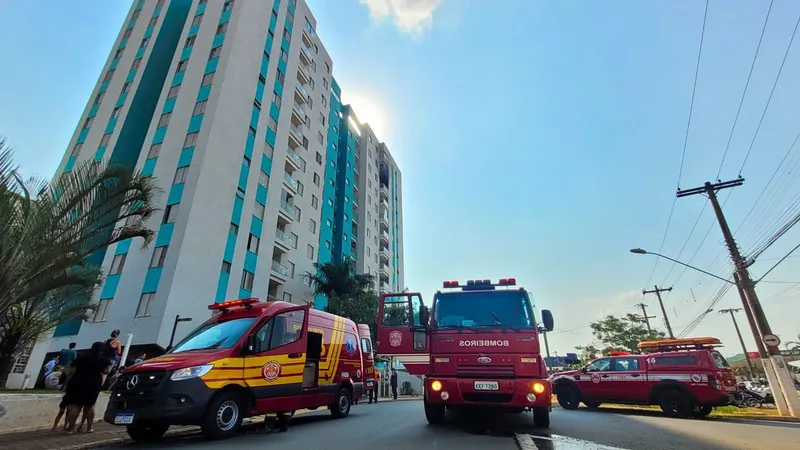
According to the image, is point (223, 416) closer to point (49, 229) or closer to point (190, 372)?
point (190, 372)

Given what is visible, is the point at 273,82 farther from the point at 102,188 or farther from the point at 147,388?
the point at 147,388

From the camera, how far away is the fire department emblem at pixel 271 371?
7121 mm

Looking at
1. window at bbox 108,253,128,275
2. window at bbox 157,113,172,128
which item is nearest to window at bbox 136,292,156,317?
window at bbox 108,253,128,275

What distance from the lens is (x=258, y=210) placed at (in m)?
25.9

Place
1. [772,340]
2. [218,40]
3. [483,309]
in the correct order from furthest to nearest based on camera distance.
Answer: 1. [218,40]
2. [772,340]
3. [483,309]

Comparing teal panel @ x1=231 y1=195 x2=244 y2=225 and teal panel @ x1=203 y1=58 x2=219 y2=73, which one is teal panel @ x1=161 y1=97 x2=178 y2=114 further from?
teal panel @ x1=231 y1=195 x2=244 y2=225

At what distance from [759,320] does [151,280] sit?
83.5ft

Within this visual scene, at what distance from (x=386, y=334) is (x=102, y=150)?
28.4 m

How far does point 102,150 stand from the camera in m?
25.7

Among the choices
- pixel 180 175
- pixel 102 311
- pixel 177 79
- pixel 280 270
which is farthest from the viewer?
pixel 280 270

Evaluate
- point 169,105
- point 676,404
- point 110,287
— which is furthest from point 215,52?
point 676,404

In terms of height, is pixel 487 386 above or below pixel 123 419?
above

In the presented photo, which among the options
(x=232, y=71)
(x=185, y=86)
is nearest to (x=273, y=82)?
(x=232, y=71)

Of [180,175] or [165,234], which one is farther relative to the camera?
[180,175]
